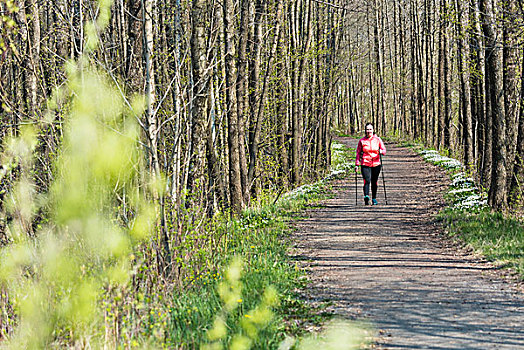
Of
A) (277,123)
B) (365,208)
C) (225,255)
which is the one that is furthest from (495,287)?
(277,123)

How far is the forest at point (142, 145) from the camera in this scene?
3.59 m

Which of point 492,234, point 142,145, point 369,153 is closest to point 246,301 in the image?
point 142,145

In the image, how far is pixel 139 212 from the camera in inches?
225

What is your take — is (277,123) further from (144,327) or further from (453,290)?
(144,327)

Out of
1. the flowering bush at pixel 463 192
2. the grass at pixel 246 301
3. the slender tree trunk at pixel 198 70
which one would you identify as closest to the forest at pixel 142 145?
the slender tree trunk at pixel 198 70

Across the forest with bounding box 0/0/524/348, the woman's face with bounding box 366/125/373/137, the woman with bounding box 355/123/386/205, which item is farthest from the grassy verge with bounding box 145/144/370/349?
the woman's face with bounding box 366/125/373/137

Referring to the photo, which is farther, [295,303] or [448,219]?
[448,219]

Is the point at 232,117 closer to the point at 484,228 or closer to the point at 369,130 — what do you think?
the point at 369,130

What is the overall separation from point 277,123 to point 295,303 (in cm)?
1228

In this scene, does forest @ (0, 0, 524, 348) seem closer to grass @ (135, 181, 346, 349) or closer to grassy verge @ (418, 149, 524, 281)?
grass @ (135, 181, 346, 349)

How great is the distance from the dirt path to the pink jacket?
1220 mm

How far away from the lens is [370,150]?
48.3 feet

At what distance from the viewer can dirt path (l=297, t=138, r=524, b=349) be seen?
6125 mm

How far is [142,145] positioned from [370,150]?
9.05 meters
